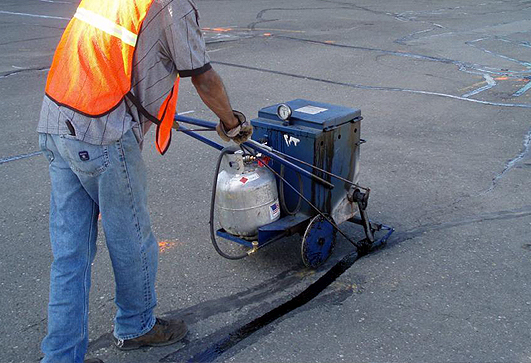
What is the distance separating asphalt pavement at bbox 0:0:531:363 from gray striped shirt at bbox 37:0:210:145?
117 centimetres

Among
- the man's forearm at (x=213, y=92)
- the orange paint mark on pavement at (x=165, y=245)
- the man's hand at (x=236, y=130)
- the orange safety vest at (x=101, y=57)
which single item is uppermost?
the orange safety vest at (x=101, y=57)

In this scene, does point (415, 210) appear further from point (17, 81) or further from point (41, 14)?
point (41, 14)

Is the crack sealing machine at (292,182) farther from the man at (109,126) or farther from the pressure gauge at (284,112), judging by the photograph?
the man at (109,126)

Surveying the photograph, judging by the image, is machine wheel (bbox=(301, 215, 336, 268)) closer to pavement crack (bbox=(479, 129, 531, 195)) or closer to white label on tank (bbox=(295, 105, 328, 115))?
white label on tank (bbox=(295, 105, 328, 115))

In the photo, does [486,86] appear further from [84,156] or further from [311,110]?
[84,156]

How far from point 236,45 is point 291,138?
26.6 feet

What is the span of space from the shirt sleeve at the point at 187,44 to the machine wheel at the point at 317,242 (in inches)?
56.4

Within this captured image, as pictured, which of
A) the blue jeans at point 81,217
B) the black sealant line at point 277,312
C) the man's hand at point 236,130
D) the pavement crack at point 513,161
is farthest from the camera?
the pavement crack at point 513,161

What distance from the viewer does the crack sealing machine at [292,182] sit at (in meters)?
3.73

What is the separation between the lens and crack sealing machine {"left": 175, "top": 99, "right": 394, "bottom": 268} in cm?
373

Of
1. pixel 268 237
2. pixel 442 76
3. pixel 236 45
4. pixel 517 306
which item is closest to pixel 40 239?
pixel 268 237

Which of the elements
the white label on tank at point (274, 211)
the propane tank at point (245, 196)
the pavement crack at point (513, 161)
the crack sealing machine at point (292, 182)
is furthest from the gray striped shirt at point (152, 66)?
the pavement crack at point (513, 161)

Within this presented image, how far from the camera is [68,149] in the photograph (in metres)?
2.70

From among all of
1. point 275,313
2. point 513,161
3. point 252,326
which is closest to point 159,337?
point 252,326
